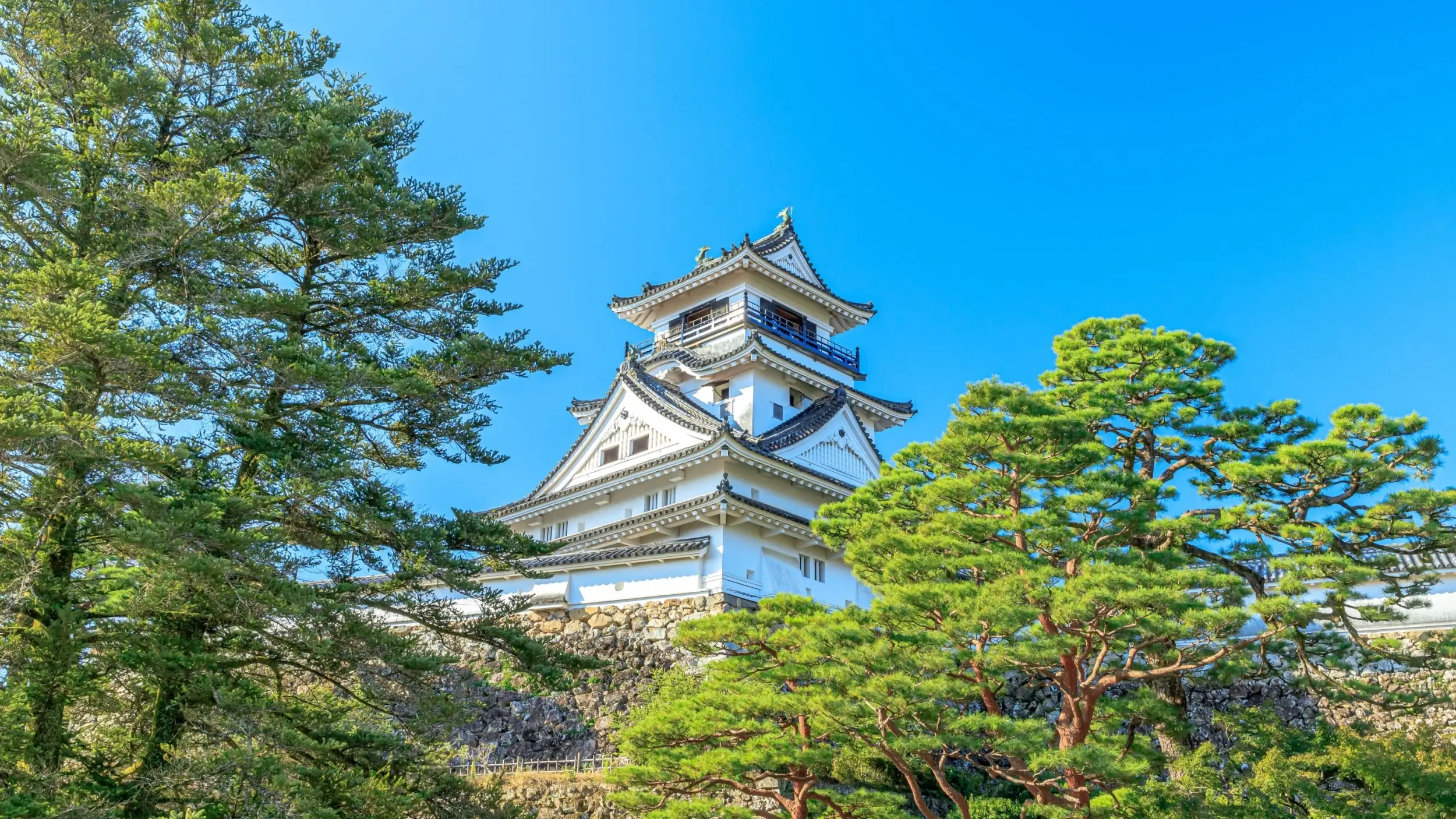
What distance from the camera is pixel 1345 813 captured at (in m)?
9.16

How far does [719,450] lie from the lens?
1862 centimetres

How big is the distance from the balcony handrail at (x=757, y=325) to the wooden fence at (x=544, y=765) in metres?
11.4

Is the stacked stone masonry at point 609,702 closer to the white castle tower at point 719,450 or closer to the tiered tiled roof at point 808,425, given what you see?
the white castle tower at point 719,450

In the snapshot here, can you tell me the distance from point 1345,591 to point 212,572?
977 centimetres

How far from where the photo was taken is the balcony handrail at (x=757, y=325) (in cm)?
2373

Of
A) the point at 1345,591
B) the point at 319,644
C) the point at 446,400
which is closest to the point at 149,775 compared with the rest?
the point at 319,644

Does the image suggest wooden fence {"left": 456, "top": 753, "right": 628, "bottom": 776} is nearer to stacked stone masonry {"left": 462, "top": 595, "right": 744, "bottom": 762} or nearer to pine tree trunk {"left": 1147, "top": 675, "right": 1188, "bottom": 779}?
stacked stone masonry {"left": 462, "top": 595, "right": 744, "bottom": 762}

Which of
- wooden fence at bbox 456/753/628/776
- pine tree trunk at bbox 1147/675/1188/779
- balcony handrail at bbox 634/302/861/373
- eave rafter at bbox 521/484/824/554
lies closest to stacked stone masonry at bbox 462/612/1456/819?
wooden fence at bbox 456/753/628/776

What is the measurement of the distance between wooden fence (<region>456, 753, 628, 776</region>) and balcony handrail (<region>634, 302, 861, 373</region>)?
11.4 m

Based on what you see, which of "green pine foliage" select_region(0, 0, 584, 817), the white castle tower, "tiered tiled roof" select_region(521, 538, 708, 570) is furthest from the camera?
the white castle tower

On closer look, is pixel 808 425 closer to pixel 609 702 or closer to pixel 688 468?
pixel 688 468

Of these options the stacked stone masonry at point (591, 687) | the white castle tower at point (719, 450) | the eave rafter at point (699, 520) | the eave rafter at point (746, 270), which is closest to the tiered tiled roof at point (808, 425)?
the white castle tower at point (719, 450)

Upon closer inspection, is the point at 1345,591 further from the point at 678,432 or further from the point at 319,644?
the point at 678,432

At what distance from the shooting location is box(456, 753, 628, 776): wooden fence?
14.0 meters
